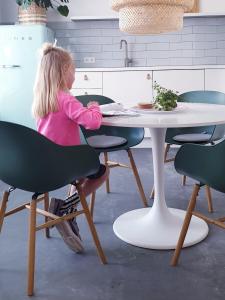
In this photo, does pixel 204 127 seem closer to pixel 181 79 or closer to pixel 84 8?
pixel 181 79

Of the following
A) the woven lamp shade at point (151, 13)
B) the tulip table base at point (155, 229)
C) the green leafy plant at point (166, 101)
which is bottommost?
the tulip table base at point (155, 229)

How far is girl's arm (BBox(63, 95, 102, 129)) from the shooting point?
6.15 ft

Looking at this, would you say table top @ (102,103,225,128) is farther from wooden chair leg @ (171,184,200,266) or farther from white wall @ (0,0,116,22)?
white wall @ (0,0,116,22)

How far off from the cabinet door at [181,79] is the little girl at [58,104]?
2607 millimetres

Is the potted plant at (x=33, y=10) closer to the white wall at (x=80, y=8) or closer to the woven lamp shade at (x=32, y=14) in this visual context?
the woven lamp shade at (x=32, y=14)

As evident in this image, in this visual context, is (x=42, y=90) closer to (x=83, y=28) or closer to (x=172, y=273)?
(x=172, y=273)

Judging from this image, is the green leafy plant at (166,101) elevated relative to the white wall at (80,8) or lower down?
lower down

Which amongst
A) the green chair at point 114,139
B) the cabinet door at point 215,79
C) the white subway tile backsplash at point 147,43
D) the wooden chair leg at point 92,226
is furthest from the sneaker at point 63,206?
the white subway tile backsplash at point 147,43

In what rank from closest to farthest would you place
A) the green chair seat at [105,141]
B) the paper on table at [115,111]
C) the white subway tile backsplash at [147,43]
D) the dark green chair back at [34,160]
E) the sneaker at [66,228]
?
the dark green chair back at [34,160], the sneaker at [66,228], the paper on table at [115,111], the green chair seat at [105,141], the white subway tile backsplash at [147,43]

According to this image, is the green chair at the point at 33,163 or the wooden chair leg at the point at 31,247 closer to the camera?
the green chair at the point at 33,163

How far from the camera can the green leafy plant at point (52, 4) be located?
178 inches

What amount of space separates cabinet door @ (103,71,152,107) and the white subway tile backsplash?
594 mm

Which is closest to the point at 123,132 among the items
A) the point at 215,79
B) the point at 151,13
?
the point at 151,13

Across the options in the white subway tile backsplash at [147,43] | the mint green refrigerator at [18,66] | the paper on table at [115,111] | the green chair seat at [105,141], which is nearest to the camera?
the paper on table at [115,111]
